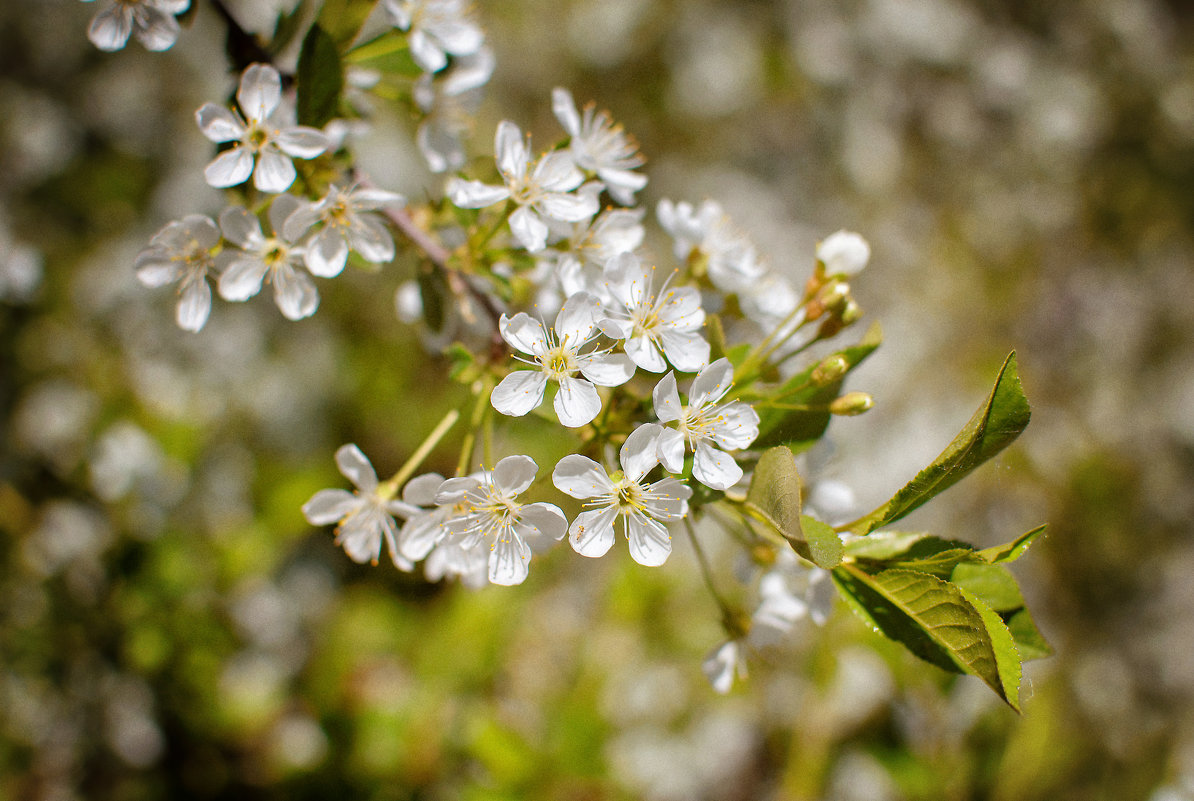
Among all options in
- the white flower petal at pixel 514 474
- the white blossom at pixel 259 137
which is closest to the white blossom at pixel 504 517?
the white flower petal at pixel 514 474

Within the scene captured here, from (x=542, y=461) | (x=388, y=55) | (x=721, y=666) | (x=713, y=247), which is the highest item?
(x=388, y=55)

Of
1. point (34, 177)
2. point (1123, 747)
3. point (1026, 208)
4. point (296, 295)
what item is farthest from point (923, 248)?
point (34, 177)

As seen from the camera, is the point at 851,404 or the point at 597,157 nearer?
the point at 851,404

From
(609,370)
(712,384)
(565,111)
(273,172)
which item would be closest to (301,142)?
(273,172)

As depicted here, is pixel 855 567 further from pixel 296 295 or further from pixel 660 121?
pixel 660 121

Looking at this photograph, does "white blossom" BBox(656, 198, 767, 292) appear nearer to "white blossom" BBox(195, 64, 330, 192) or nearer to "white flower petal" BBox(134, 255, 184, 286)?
"white blossom" BBox(195, 64, 330, 192)

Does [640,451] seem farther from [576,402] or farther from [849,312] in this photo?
[849,312]

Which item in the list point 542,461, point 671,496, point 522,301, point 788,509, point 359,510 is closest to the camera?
point 788,509
